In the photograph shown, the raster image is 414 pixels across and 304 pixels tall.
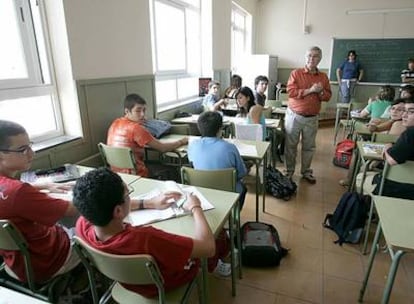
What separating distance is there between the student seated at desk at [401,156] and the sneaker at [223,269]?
1.32 meters

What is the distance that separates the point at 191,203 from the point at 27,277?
2.81 ft

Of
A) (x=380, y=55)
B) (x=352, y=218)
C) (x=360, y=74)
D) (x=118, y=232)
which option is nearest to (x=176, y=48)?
(x=352, y=218)

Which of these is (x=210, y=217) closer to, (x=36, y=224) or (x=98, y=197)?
(x=98, y=197)

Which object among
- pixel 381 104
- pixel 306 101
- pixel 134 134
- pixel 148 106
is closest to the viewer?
pixel 134 134

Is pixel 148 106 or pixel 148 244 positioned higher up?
pixel 148 106

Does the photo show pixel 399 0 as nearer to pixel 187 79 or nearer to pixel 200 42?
pixel 200 42

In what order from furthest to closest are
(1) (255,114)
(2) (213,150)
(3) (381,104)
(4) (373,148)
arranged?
(3) (381,104)
(1) (255,114)
(4) (373,148)
(2) (213,150)

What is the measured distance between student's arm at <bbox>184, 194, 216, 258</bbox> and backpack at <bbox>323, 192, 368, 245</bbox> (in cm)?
174

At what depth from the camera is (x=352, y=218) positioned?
2.54 metres

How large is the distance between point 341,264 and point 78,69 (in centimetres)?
269

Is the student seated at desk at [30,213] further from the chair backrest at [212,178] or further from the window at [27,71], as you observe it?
the window at [27,71]

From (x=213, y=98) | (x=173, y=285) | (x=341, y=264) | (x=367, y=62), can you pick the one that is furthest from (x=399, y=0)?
(x=173, y=285)

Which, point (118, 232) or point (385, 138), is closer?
point (118, 232)

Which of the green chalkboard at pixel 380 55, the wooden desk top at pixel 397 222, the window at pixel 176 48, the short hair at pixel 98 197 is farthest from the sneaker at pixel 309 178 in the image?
the green chalkboard at pixel 380 55
